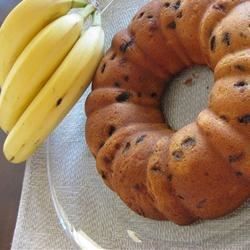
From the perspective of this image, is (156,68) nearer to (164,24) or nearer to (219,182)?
(164,24)

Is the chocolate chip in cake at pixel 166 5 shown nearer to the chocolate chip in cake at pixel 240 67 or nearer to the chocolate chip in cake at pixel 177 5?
the chocolate chip in cake at pixel 177 5

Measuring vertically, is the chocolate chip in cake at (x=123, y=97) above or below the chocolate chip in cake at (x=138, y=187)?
above

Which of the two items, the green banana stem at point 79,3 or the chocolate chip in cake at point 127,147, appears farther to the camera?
the green banana stem at point 79,3

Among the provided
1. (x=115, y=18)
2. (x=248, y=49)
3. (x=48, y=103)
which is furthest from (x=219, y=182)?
(x=115, y=18)

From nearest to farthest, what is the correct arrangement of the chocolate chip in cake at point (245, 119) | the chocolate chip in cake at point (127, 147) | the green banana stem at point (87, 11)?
the chocolate chip in cake at point (245, 119) → the chocolate chip in cake at point (127, 147) → the green banana stem at point (87, 11)

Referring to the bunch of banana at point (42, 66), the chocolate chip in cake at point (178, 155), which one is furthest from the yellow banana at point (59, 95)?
the chocolate chip in cake at point (178, 155)

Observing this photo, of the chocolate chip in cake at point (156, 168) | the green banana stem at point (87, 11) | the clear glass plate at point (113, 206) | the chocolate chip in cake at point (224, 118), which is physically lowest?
the clear glass plate at point (113, 206)

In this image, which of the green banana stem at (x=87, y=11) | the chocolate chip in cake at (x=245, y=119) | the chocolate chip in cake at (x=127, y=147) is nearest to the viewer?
the chocolate chip in cake at (x=245, y=119)
